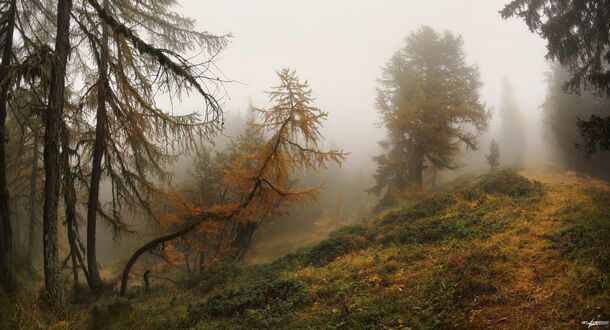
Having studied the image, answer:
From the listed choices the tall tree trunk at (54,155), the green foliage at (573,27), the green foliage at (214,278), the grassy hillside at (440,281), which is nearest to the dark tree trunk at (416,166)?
the grassy hillside at (440,281)

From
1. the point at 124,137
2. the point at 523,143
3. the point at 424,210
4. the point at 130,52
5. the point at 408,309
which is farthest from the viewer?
the point at 523,143

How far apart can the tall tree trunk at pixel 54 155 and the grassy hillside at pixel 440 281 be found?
67cm

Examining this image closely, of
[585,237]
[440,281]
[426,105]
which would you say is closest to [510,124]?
[426,105]

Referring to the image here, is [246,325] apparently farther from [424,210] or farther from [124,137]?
[424,210]

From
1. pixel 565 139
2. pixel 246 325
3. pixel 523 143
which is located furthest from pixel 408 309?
pixel 523 143

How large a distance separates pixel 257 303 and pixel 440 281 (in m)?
4.08

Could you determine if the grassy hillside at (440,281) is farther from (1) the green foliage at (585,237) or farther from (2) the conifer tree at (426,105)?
(2) the conifer tree at (426,105)

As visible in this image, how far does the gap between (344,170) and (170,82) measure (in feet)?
135

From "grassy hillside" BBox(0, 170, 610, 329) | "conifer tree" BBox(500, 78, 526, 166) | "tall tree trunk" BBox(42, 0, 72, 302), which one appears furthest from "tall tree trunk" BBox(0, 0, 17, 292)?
"conifer tree" BBox(500, 78, 526, 166)

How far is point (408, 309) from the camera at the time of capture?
20.3 ft

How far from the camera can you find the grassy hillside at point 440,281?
570cm

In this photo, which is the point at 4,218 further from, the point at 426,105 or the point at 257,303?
the point at 426,105

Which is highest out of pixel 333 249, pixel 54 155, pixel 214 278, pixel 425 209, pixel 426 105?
pixel 426 105

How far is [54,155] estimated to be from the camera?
257 inches
